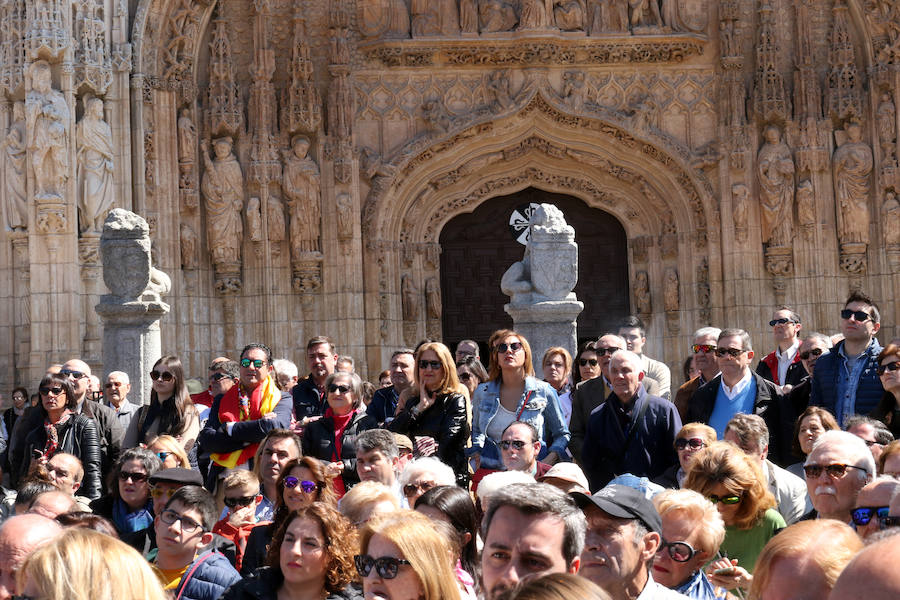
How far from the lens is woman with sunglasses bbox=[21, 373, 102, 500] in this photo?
8586 millimetres

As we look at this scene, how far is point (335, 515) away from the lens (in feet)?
16.6

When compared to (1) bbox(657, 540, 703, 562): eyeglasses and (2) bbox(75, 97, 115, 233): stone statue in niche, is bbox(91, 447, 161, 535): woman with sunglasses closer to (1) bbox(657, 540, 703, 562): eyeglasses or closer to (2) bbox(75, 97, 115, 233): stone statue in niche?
(1) bbox(657, 540, 703, 562): eyeglasses

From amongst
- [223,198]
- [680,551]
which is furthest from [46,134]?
[680,551]

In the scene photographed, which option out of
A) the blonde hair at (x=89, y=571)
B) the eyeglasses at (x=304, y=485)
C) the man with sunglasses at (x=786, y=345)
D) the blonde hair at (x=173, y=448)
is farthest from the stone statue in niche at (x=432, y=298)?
the blonde hair at (x=89, y=571)

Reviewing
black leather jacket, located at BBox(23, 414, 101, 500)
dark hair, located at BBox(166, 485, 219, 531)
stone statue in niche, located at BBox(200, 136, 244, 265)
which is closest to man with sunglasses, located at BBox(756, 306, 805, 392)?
black leather jacket, located at BBox(23, 414, 101, 500)

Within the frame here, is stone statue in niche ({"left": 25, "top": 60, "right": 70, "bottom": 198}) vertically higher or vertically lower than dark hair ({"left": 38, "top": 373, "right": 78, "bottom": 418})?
higher

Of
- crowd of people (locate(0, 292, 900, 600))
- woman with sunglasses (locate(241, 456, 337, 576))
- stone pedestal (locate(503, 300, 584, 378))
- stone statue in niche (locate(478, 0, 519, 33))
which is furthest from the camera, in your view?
stone statue in niche (locate(478, 0, 519, 33))

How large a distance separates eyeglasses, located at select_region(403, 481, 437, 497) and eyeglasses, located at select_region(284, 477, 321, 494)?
0.43 metres

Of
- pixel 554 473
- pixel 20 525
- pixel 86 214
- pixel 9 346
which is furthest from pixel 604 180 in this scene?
pixel 20 525

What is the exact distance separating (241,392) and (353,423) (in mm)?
932

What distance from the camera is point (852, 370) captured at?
8.20 metres

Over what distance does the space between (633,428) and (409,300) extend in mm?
9942

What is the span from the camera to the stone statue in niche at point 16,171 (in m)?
15.4

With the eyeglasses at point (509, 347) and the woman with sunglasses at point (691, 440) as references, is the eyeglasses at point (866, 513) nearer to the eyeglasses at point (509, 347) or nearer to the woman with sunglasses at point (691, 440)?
the woman with sunglasses at point (691, 440)
